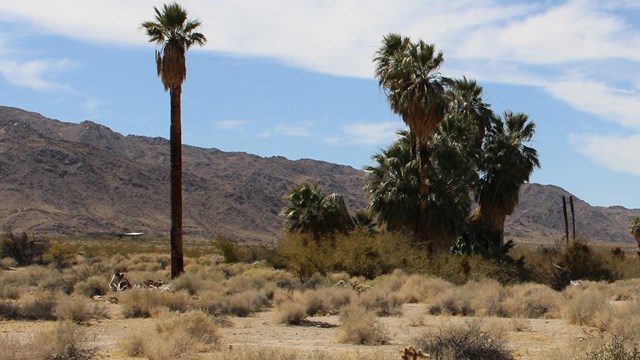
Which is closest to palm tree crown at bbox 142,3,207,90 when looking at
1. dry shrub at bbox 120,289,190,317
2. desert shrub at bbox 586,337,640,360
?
dry shrub at bbox 120,289,190,317

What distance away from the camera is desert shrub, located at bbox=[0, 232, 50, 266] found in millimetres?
46344

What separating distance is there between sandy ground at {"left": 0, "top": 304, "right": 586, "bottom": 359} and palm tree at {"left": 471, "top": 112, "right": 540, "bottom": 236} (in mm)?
20430

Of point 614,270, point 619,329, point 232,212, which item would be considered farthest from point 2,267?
point 232,212

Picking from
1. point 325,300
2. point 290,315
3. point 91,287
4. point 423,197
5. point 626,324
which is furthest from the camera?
point 423,197

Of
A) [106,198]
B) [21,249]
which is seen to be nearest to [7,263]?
[21,249]

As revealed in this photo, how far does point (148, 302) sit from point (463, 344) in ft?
35.9

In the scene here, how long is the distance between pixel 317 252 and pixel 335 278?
377 cm

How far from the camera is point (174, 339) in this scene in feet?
45.5

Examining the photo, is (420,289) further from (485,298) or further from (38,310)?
(38,310)

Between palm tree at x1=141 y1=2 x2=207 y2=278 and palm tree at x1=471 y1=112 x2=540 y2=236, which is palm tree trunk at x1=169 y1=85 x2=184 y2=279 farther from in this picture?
palm tree at x1=471 y1=112 x2=540 y2=236

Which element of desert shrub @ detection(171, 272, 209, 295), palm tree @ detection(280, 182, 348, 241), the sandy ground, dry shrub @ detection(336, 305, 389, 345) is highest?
palm tree @ detection(280, 182, 348, 241)

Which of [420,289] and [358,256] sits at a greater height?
[358,256]

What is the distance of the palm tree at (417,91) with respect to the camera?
3666cm

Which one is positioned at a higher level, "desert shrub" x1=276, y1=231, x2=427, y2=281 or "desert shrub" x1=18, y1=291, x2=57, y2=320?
"desert shrub" x1=276, y1=231, x2=427, y2=281
